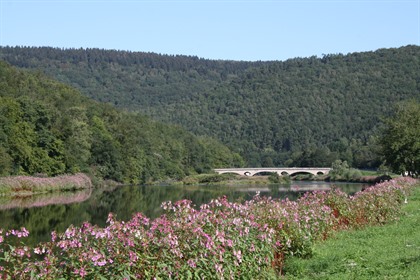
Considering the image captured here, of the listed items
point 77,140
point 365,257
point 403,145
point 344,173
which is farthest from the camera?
point 344,173

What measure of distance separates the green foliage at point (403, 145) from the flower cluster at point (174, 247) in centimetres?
4993

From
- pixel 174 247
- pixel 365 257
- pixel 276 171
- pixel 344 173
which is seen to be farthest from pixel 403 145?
pixel 276 171

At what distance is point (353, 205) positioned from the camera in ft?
69.0

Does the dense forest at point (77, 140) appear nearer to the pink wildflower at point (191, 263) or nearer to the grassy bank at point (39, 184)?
the grassy bank at point (39, 184)

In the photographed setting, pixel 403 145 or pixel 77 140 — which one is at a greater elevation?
pixel 403 145

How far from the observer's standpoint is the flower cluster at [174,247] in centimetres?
805

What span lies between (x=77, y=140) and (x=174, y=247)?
7179cm

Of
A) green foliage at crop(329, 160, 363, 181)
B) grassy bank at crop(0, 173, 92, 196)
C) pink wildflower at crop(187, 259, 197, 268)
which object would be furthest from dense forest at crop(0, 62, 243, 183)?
pink wildflower at crop(187, 259, 197, 268)

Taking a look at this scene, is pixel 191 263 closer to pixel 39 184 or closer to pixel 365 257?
pixel 365 257

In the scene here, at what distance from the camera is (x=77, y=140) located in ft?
260

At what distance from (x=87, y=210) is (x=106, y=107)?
7738 cm

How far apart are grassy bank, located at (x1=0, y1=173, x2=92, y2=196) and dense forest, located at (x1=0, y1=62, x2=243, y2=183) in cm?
135

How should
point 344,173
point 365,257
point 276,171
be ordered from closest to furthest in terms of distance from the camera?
point 365,257 → point 344,173 → point 276,171

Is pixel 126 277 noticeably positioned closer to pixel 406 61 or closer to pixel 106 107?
pixel 106 107
